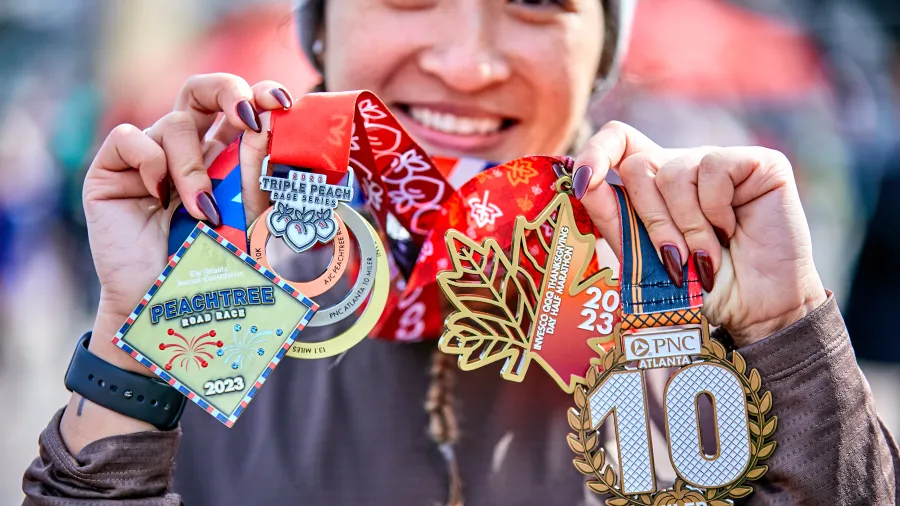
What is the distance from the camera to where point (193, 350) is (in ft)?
3.57

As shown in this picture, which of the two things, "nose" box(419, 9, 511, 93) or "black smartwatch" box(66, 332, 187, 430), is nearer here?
"black smartwatch" box(66, 332, 187, 430)

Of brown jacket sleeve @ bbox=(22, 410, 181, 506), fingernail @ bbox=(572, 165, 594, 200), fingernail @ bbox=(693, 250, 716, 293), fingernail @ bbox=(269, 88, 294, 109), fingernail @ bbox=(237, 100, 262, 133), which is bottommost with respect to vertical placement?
brown jacket sleeve @ bbox=(22, 410, 181, 506)

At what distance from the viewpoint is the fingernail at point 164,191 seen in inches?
45.3

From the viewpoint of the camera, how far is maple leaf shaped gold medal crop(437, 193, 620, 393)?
1.11 meters

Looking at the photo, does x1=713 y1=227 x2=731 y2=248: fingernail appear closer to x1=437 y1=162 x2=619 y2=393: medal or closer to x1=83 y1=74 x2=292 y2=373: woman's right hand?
x1=437 y1=162 x2=619 y2=393: medal

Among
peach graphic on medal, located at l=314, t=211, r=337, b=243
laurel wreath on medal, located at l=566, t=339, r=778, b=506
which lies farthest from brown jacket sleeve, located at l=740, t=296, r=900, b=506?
peach graphic on medal, located at l=314, t=211, r=337, b=243

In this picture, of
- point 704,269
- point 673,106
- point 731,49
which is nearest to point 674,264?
point 704,269

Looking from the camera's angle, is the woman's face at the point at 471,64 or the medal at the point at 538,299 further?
the woman's face at the point at 471,64

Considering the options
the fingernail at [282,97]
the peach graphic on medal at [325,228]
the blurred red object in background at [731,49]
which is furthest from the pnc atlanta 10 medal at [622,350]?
the blurred red object in background at [731,49]

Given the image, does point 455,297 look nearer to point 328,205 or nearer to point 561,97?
point 328,205

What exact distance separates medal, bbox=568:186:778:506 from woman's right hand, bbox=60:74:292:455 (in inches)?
22.3

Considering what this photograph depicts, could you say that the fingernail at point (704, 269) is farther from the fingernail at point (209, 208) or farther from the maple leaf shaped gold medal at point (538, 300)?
the fingernail at point (209, 208)

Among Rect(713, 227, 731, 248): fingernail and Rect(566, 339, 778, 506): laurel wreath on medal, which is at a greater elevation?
Rect(713, 227, 731, 248): fingernail

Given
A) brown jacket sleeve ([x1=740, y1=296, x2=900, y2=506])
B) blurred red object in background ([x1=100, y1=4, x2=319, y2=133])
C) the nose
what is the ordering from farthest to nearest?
blurred red object in background ([x1=100, y1=4, x2=319, y2=133]), the nose, brown jacket sleeve ([x1=740, y1=296, x2=900, y2=506])
